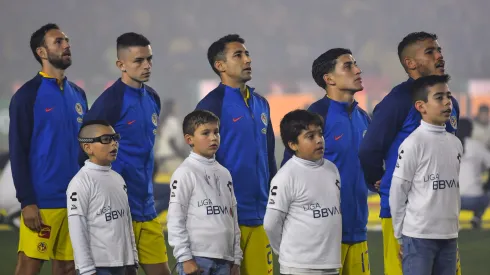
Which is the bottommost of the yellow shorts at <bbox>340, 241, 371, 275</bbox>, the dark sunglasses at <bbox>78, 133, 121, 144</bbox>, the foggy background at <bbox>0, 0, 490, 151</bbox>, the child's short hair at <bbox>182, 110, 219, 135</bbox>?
the yellow shorts at <bbox>340, 241, 371, 275</bbox>

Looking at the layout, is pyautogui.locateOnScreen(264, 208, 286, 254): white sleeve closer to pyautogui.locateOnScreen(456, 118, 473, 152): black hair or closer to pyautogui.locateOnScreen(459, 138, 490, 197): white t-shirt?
pyautogui.locateOnScreen(459, 138, 490, 197): white t-shirt

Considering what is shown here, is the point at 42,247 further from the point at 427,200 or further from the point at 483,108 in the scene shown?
the point at 483,108

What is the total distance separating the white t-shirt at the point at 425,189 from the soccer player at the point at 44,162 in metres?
1.71


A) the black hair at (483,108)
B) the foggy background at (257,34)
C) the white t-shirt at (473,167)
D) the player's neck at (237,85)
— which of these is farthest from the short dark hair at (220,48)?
the black hair at (483,108)

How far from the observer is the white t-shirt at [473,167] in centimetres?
896

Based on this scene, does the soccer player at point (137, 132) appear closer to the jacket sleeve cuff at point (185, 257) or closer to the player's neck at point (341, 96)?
the jacket sleeve cuff at point (185, 257)

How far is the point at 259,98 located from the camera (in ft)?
16.3

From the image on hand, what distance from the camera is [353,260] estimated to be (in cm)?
462

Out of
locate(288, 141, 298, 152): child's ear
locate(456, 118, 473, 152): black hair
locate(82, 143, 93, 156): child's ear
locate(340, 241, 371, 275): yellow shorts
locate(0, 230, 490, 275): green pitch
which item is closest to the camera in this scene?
locate(288, 141, 298, 152): child's ear

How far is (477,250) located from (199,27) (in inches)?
138

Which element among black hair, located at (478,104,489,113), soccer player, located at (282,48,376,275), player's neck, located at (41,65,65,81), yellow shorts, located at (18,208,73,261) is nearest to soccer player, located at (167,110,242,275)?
soccer player, located at (282,48,376,275)

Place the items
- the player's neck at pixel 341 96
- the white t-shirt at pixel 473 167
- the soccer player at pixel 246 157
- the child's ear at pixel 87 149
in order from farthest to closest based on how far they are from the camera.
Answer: the white t-shirt at pixel 473 167
the player's neck at pixel 341 96
the soccer player at pixel 246 157
the child's ear at pixel 87 149

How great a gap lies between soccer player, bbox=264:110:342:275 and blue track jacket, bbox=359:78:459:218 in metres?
0.37

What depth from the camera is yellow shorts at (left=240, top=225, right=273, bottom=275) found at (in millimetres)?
4672
